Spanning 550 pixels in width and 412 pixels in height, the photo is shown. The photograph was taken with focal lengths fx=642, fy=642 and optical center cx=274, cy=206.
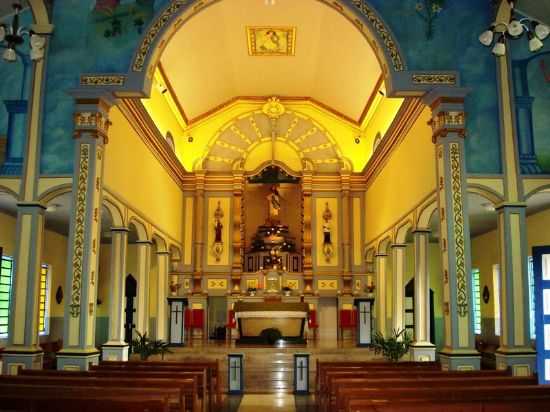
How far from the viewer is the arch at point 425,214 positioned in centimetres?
1384

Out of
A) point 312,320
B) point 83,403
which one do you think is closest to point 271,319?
point 312,320

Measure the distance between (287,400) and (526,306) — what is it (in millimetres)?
4977

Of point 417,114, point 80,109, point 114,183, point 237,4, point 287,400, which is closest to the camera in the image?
point 80,109

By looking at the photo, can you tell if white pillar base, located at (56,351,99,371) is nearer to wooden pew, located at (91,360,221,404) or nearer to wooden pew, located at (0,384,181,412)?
wooden pew, located at (91,360,221,404)

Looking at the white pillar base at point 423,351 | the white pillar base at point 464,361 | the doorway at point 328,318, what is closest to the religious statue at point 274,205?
the doorway at point 328,318

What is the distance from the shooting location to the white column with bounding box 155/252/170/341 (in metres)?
19.7

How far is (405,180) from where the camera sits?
15938 millimetres

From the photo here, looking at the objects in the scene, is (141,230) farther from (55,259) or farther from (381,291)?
(381,291)

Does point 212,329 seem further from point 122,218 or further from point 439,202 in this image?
point 439,202

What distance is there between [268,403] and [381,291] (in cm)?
836

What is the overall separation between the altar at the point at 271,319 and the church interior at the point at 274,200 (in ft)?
0.24

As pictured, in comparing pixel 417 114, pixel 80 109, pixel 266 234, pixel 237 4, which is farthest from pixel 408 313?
pixel 80 109

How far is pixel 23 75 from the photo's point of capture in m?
12.2

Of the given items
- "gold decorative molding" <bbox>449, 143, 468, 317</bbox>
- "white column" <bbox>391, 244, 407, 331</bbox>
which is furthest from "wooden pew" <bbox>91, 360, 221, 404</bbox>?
"white column" <bbox>391, 244, 407, 331</bbox>
